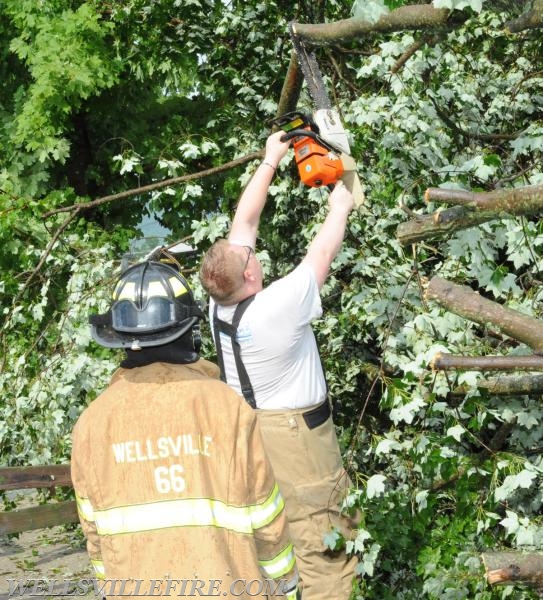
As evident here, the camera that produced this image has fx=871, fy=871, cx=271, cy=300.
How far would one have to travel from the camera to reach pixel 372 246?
5.50m

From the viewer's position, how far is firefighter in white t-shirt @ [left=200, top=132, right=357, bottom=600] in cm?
362

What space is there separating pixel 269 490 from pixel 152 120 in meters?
8.34

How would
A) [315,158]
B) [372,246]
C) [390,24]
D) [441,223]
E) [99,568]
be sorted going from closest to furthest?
[99,568], [441,223], [390,24], [315,158], [372,246]

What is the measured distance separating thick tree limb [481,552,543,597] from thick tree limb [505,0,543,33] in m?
1.82

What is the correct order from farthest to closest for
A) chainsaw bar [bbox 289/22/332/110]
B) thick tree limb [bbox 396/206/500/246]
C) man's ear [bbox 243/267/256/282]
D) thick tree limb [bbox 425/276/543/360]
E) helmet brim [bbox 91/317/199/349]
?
chainsaw bar [bbox 289/22/332/110] → man's ear [bbox 243/267/256/282] → thick tree limb [bbox 425/276/543/360] → thick tree limb [bbox 396/206/500/246] → helmet brim [bbox 91/317/199/349]

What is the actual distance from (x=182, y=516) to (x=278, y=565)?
1.25ft

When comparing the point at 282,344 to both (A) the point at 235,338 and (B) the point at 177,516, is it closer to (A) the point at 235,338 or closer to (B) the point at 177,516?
(A) the point at 235,338

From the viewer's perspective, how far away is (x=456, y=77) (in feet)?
18.6

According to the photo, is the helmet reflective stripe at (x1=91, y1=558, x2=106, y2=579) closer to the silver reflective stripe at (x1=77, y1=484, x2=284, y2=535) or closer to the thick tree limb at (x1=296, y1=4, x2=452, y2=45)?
the silver reflective stripe at (x1=77, y1=484, x2=284, y2=535)

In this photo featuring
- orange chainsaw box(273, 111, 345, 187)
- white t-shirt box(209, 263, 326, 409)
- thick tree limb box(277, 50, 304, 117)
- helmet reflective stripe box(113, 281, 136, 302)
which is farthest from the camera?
thick tree limb box(277, 50, 304, 117)

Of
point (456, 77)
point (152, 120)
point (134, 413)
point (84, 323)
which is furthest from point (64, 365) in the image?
point (152, 120)

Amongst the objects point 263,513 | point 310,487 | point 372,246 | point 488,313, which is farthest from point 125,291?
point 372,246

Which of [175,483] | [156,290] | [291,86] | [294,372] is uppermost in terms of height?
[291,86]

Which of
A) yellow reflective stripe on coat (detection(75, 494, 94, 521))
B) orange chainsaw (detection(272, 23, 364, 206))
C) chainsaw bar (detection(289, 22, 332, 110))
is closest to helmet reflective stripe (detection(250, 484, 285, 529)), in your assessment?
yellow reflective stripe on coat (detection(75, 494, 94, 521))
